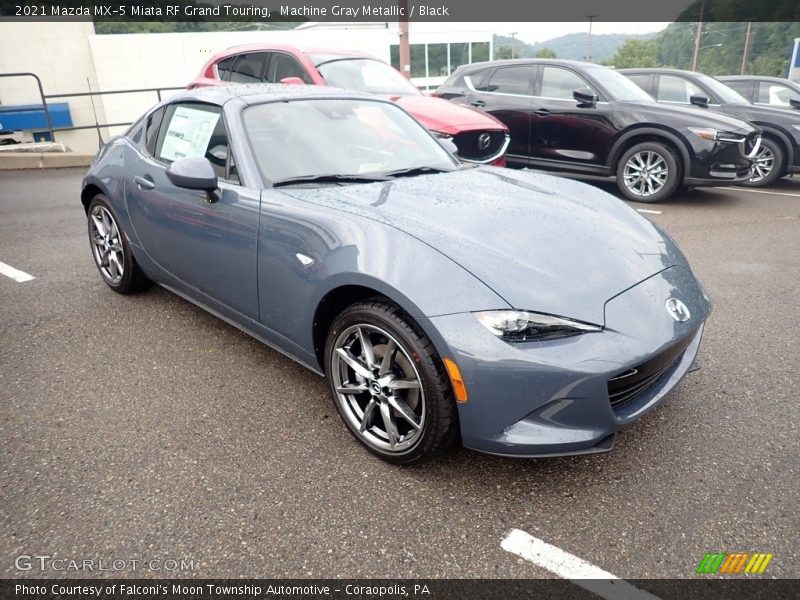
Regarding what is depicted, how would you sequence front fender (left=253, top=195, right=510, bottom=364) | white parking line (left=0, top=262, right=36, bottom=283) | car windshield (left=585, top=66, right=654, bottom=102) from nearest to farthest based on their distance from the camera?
1. front fender (left=253, top=195, right=510, bottom=364)
2. white parking line (left=0, top=262, right=36, bottom=283)
3. car windshield (left=585, top=66, right=654, bottom=102)

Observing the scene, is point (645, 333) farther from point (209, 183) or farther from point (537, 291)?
point (209, 183)

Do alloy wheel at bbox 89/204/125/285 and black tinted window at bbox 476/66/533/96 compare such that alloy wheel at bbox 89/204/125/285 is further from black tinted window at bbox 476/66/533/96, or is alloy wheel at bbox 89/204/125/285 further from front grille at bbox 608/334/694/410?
black tinted window at bbox 476/66/533/96

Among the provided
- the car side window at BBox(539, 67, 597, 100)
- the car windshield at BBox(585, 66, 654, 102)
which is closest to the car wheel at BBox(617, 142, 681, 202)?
the car windshield at BBox(585, 66, 654, 102)

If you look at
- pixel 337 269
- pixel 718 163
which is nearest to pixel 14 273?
pixel 337 269

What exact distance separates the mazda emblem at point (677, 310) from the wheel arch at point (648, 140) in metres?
5.38

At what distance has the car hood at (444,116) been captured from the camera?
6211 mm

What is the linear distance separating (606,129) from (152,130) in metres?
5.63

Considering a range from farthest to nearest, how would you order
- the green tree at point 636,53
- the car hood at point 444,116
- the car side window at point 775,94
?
1. the green tree at point 636,53
2. the car side window at point 775,94
3. the car hood at point 444,116

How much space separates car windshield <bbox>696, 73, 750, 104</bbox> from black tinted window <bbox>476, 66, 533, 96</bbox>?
2668mm

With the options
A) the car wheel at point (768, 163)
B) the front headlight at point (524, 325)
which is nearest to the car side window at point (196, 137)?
the front headlight at point (524, 325)

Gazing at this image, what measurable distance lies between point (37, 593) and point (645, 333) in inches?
87.9

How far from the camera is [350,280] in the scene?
91.5 inches

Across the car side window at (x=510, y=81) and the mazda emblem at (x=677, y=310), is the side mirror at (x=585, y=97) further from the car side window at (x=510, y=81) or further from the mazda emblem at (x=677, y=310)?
the mazda emblem at (x=677, y=310)

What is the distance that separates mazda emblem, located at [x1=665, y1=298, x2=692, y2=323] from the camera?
89.3 inches
